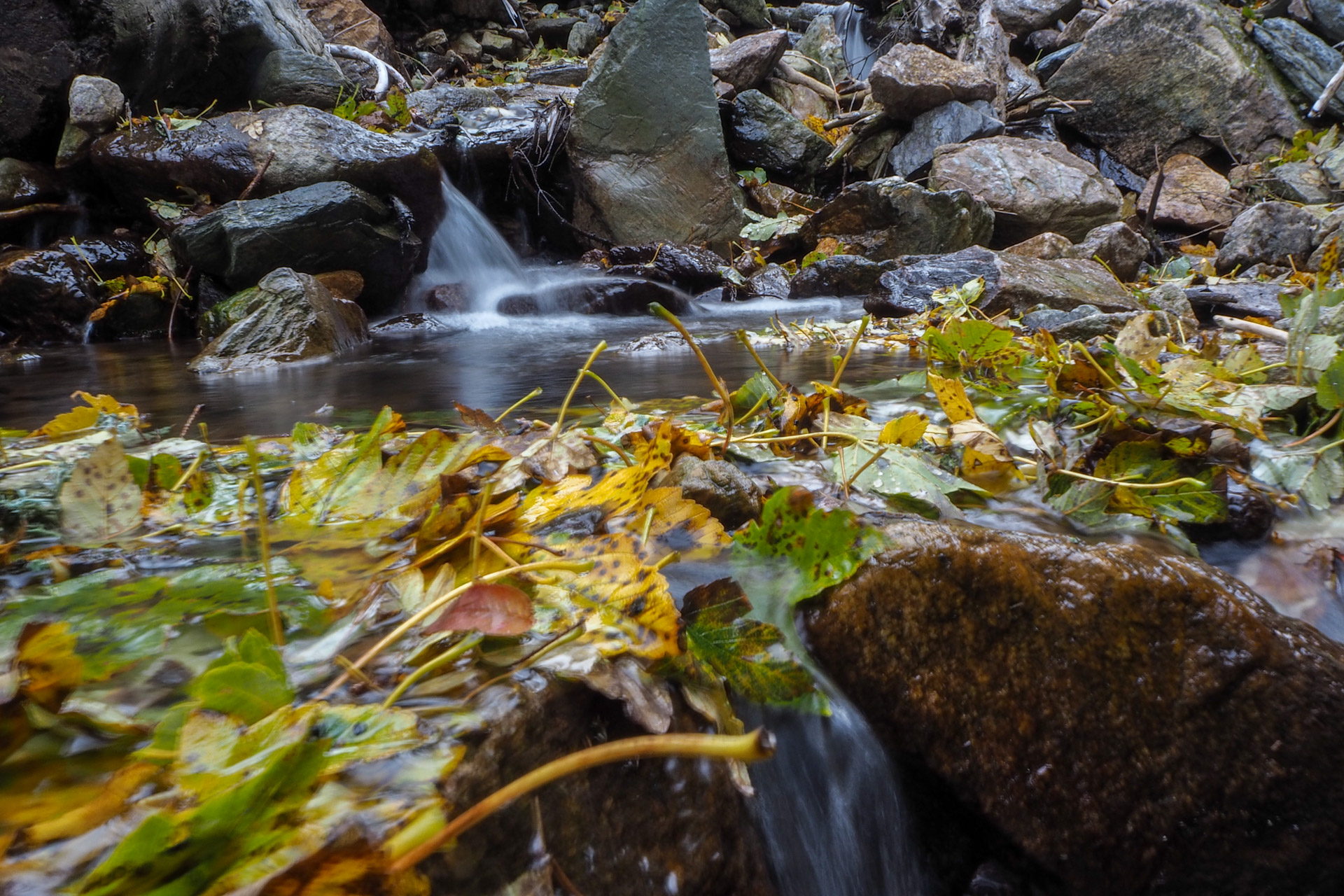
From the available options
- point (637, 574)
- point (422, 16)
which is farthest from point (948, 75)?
point (637, 574)

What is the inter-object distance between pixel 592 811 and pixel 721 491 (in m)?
0.55

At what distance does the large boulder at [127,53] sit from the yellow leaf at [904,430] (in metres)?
7.91

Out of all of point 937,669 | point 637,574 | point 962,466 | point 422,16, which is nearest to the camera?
point 637,574

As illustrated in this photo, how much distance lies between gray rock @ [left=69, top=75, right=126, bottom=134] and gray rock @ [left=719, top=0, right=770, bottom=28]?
12.9 m

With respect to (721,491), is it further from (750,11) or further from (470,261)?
(750,11)

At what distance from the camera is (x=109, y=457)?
952 mm

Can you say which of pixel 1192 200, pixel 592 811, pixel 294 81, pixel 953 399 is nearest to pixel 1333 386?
pixel 953 399

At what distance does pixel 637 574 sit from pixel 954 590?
0.45 meters

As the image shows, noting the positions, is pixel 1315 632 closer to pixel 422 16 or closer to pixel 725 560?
pixel 725 560

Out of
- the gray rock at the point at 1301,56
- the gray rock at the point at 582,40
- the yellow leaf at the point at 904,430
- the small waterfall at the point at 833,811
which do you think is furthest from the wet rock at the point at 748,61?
the small waterfall at the point at 833,811

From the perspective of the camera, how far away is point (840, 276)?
695 cm

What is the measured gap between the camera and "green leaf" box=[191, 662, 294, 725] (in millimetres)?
458

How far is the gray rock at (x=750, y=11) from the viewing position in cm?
1507

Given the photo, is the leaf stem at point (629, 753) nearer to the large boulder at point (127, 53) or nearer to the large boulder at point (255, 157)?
the large boulder at point (255, 157)
